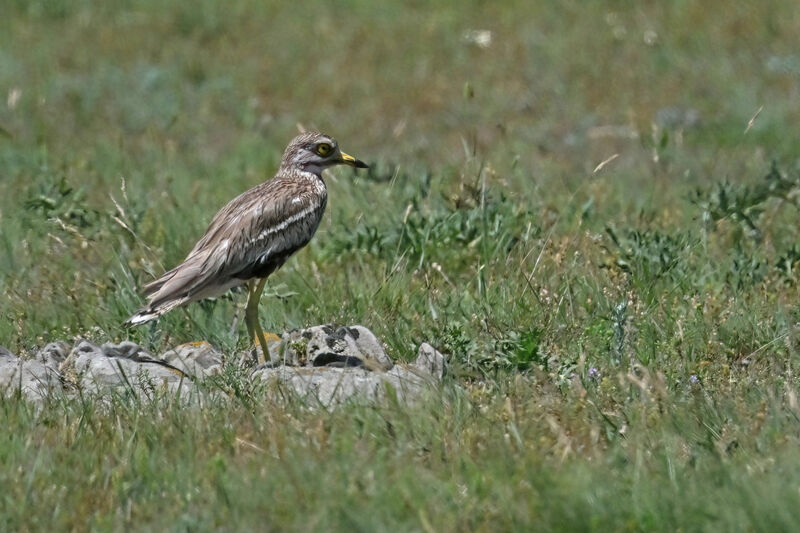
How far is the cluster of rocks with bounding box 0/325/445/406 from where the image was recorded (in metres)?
5.95

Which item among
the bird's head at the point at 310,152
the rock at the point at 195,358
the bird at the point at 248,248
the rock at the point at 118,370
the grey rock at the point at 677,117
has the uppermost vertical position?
the bird's head at the point at 310,152

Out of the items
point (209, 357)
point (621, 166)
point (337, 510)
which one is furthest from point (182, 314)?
point (621, 166)

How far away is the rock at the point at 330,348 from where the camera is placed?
6.53 m

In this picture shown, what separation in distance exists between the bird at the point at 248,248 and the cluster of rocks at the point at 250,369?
215mm

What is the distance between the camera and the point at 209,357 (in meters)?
6.85

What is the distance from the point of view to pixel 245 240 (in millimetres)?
7117

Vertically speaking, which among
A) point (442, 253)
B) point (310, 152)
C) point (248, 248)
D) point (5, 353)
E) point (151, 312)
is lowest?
point (442, 253)

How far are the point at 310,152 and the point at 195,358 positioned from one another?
1566 millimetres

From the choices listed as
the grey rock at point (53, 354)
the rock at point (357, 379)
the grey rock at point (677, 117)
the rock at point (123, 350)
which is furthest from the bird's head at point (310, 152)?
the grey rock at point (677, 117)

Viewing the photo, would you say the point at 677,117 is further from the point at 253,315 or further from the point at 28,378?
the point at 28,378

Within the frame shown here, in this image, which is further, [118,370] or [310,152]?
[310,152]

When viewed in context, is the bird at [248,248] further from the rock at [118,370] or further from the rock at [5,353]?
the rock at [5,353]

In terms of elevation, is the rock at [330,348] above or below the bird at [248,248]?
below

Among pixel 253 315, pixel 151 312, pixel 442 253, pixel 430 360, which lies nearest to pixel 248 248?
pixel 253 315
